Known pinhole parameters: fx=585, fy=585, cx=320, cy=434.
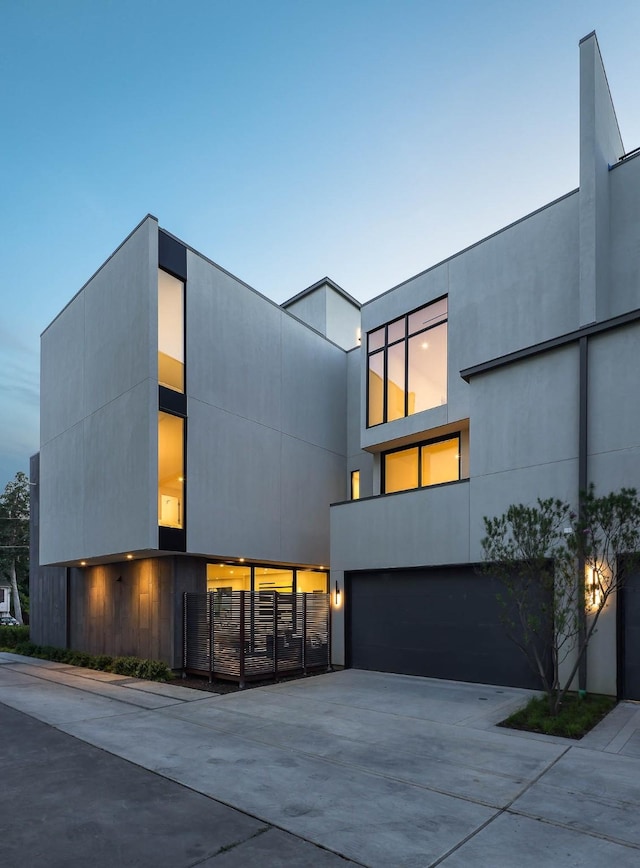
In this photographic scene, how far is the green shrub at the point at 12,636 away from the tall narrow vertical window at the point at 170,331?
50.4 ft

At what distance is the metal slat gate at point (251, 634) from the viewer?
1248cm

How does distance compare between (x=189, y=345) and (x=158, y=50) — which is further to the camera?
(x=158, y=50)

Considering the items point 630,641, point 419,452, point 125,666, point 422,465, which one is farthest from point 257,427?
point 630,641

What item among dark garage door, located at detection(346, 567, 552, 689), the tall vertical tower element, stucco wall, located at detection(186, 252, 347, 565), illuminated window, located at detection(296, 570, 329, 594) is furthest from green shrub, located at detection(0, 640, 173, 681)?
the tall vertical tower element

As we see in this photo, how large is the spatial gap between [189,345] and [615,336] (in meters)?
9.42

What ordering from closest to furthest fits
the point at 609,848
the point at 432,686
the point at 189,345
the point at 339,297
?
the point at 609,848, the point at 432,686, the point at 189,345, the point at 339,297

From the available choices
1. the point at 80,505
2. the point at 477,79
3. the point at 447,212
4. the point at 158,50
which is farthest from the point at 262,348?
the point at 447,212

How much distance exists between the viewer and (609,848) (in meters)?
4.59

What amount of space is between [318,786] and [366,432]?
1147 centimetres

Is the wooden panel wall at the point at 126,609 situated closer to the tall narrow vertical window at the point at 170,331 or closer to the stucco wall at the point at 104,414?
the stucco wall at the point at 104,414

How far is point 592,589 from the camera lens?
8.94 m

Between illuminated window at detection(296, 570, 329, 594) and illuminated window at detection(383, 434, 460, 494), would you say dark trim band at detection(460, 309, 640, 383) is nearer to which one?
illuminated window at detection(383, 434, 460, 494)

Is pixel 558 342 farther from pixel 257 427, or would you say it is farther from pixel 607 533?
pixel 257 427

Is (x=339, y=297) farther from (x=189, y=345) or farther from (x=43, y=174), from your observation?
(x=43, y=174)
